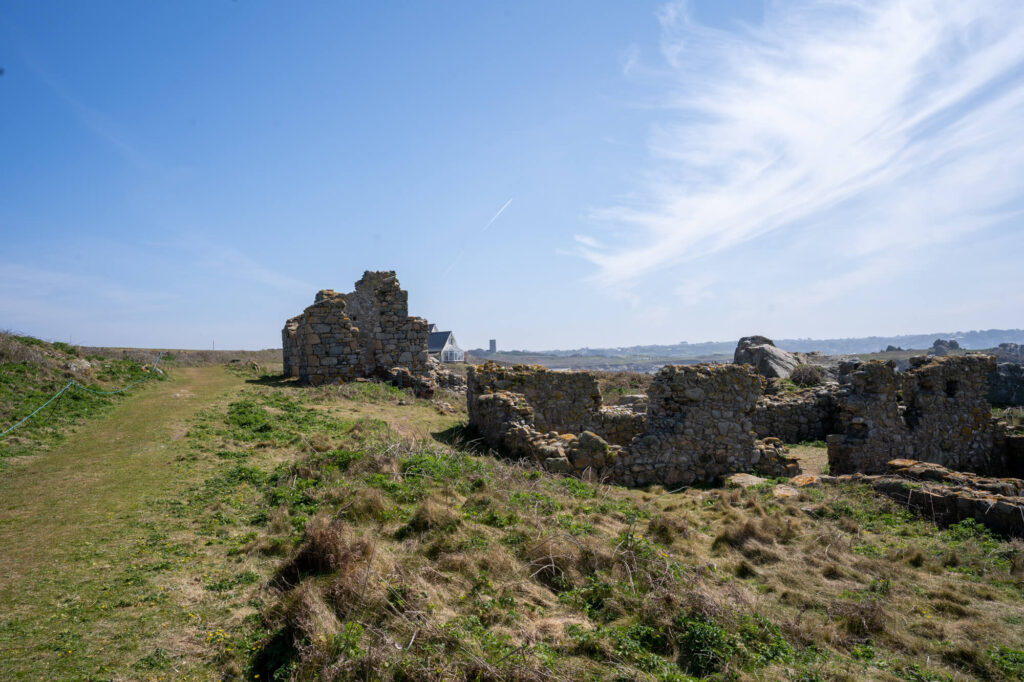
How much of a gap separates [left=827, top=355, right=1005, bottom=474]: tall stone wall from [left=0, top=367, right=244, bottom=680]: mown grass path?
50.5ft

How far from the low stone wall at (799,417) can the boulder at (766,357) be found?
5.91 m

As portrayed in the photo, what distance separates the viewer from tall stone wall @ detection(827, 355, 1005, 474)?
13703mm

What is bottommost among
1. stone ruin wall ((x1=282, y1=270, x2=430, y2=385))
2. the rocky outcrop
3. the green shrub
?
the green shrub

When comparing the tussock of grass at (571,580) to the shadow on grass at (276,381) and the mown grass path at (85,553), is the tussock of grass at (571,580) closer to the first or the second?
the mown grass path at (85,553)

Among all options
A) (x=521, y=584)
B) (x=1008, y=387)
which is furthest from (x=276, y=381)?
(x=1008, y=387)

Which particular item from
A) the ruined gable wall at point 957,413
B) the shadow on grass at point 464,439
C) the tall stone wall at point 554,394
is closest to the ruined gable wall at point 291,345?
the shadow on grass at point 464,439

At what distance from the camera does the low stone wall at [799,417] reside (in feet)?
56.6

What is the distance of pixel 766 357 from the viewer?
26125 mm

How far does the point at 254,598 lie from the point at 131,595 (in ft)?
3.90

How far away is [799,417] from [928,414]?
12.1 ft

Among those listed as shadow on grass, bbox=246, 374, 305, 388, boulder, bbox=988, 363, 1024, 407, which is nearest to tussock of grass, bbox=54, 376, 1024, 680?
shadow on grass, bbox=246, 374, 305, 388

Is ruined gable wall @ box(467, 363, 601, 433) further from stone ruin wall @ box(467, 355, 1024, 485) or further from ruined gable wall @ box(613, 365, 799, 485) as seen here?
ruined gable wall @ box(613, 365, 799, 485)

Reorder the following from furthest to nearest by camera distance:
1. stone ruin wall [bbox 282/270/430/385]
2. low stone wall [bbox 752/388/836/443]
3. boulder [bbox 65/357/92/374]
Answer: stone ruin wall [bbox 282/270/430/385] < low stone wall [bbox 752/388/836/443] < boulder [bbox 65/357/92/374]

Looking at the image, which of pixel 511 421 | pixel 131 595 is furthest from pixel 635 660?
pixel 511 421
